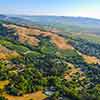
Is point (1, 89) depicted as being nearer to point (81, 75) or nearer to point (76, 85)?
point (76, 85)

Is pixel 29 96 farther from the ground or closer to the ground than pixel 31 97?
farther from the ground

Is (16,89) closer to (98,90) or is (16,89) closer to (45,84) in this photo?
(45,84)

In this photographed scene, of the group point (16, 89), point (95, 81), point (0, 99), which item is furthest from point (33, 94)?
point (95, 81)

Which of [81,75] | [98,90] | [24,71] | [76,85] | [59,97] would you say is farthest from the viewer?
[81,75]

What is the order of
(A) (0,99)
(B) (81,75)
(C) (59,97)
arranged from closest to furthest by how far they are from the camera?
1. (A) (0,99)
2. (C) (59,97)
3. (B) (81,75)

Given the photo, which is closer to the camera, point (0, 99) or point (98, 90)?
point (0, 99)

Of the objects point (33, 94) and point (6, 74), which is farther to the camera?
point (6, 74)

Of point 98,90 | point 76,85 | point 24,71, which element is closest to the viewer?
point 98,90

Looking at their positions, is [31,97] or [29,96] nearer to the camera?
[31,97]

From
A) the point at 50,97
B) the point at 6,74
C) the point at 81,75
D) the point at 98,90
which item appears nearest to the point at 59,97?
the point at 50,97
